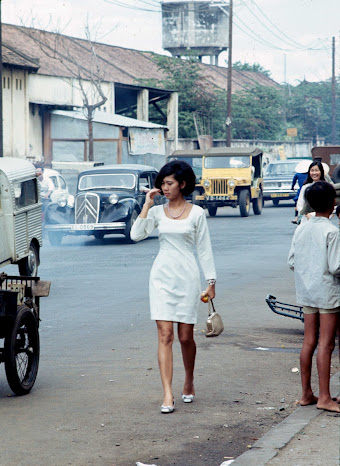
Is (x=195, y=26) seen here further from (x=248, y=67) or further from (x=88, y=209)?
(x=88, y=209)

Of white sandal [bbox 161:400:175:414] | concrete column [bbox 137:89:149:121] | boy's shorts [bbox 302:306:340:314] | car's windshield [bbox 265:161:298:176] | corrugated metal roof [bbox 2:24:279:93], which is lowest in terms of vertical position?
white sandal [bbox 161:400:175:414]

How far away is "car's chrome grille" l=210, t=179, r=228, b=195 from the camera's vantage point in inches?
1113

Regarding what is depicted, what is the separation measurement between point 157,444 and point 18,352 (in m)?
1.55

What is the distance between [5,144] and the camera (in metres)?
35.2

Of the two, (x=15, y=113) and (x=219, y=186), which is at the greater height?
(x=15, y=113)

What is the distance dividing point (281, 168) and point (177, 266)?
95.7 ft

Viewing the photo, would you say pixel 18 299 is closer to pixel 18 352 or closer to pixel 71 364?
pixel 18 352

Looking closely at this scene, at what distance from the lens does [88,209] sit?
1962 cm

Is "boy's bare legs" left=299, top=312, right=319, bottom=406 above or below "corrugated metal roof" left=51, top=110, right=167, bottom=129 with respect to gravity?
below

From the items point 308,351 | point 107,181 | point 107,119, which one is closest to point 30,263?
point 308,351

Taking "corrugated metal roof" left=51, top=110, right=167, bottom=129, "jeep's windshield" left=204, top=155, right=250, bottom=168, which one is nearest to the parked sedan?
"jeep's windshield" left=204, top=155, right=250, bottom=168

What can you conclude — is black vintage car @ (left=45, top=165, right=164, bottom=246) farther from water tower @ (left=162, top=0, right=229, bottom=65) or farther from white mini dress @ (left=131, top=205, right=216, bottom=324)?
water tower @ (left=162, top=0, right=229, bottom=65)

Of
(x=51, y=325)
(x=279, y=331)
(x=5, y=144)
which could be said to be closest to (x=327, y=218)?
(x=279, y=331)

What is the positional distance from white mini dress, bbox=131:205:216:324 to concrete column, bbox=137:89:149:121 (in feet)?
126
